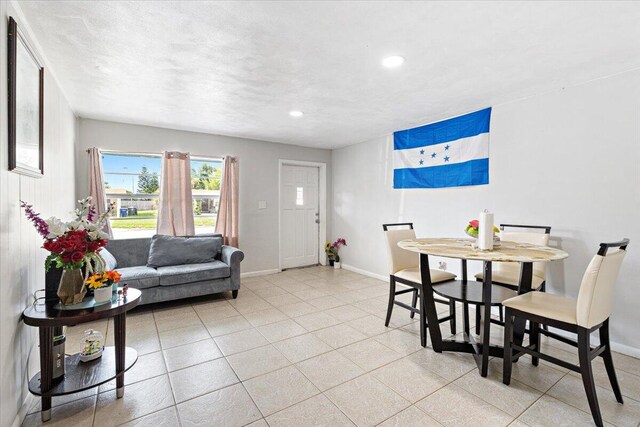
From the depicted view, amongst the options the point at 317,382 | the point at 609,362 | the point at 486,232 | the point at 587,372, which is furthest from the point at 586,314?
the point at 317,382

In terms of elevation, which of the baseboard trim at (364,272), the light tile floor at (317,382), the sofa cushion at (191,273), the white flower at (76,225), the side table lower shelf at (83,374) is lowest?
the light tile floor at (317,382)

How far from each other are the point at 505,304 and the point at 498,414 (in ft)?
2.25

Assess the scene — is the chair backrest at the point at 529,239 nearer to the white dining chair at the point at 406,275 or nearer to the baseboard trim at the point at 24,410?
the white dining chair at the point at 406,275

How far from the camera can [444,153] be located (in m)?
3.88

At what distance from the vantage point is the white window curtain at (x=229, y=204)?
15.6ft

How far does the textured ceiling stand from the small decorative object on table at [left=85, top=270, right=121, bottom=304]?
5.23 ft

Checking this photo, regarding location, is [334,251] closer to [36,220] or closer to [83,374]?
[83,374]

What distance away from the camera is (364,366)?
2354 mm

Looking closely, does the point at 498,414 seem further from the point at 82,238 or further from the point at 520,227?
the point at 82,238

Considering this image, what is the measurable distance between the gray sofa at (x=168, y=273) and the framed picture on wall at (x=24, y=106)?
Answer: 1.75 meters

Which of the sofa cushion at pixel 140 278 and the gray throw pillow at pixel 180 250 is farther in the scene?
the gray throw pillow at pixel 180 250

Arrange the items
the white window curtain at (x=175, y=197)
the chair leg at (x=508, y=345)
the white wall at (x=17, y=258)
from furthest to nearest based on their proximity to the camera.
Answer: the white window curtain at (x=175, y=197) → the chair leg at (x=508, y=345) → the white wall at (x=17, y=258)

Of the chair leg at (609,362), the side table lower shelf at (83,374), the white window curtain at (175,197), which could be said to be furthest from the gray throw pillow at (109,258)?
the chair leg at (609,362)

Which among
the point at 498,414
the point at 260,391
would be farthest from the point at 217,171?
the point at 498,414
